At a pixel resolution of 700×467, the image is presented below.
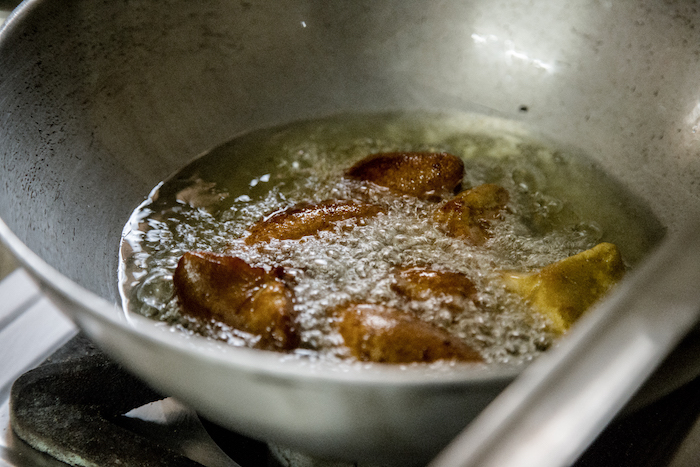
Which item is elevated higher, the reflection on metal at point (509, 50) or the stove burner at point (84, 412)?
the reflection on metal at point (509, 50)

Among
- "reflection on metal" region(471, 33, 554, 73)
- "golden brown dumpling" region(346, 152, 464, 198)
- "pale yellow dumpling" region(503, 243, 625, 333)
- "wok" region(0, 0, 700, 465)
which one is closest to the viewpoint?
"pale yellow dumpling" region(503, 243, 625, 333)

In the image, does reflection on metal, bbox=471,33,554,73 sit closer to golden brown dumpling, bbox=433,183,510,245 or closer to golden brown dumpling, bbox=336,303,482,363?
golden brown dumpling, bbox=433,183,510,245

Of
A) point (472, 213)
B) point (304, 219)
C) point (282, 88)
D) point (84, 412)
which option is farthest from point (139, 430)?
point (282, 88)

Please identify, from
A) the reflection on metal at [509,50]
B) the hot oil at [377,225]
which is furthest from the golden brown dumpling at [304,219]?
the reflection on metal at [509,50]

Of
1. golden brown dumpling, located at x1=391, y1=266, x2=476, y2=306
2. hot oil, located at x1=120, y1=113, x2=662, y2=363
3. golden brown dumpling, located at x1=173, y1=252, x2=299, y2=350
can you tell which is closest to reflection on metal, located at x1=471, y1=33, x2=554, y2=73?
hot oil, located at x1=120, y1=113, x2=662, y2=363

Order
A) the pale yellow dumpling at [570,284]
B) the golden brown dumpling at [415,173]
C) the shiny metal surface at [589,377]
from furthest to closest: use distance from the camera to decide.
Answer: the golden brown dumpling at [415,173], the pale yellow dumpling at [570,284], the shiny metal surface at [589,377]

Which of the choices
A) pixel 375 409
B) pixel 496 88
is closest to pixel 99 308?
pixel 375 409

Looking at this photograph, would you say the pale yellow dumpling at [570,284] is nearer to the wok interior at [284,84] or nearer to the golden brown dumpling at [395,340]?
the golden brown dumpling at [395,340]
